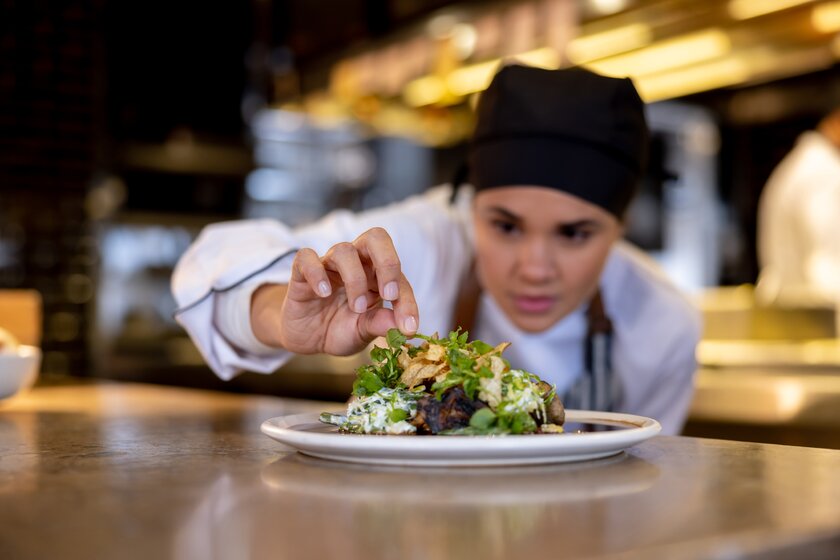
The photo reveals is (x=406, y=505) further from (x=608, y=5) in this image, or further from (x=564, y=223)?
(x=608, y=5)

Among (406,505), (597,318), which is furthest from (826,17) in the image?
(406,505)

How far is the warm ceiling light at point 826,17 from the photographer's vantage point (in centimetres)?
260

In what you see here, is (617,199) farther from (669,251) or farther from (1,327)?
(669,251)

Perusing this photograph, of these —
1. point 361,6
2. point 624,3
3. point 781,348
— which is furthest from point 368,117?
point 781,348

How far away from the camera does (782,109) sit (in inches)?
241

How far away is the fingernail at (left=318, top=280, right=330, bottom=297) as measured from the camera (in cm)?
91

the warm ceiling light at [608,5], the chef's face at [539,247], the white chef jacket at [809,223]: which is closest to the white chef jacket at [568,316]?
the chef's face at [539,247]

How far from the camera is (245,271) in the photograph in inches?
51.6

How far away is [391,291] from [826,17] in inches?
88.7

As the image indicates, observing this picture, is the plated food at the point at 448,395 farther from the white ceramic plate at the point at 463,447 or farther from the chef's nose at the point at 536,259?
the chef's nose at the point at 536,259

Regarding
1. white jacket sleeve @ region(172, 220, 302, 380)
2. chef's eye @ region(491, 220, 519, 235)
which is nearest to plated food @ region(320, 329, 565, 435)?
white jacket sleeve @ region(172, 220, 302, 380)

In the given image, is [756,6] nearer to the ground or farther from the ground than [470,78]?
nearer to the ground

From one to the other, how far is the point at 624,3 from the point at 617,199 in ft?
4.37

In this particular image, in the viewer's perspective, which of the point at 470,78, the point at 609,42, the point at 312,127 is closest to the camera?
the point at 609,42
